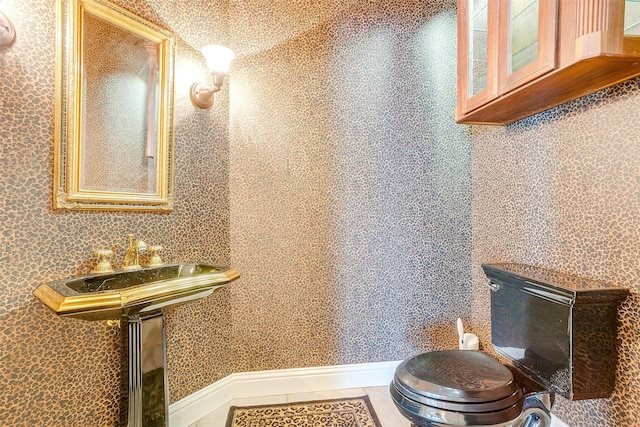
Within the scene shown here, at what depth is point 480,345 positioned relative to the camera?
1.88m

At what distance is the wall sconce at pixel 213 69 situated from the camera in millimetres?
1473

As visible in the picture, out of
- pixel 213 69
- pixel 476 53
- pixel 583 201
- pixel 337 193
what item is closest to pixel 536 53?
pixel 476 53

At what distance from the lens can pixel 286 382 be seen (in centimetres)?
182

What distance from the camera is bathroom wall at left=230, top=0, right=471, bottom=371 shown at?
1804 mm

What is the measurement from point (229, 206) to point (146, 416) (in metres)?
1.06

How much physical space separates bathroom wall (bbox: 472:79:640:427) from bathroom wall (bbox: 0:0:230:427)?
5.81 feet

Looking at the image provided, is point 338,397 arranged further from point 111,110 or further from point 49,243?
point 111,110

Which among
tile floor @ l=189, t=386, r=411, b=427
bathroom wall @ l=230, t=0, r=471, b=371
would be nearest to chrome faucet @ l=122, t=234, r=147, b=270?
bathroom wall @ l=230, t=0, r=471, b=371

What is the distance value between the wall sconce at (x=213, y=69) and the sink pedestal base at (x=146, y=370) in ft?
3.64

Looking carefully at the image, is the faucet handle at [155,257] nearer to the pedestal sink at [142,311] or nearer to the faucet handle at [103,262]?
the pedestal sink at [142,311]

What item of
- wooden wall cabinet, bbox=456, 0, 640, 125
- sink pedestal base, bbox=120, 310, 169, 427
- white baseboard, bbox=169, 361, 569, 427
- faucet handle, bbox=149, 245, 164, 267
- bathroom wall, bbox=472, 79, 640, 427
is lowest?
white baseboard, bbox=169, 361, 569, 427

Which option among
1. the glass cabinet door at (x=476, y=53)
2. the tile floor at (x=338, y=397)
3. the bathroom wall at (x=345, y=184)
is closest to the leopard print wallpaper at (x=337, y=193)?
the bathroom wall at (x=345, y=184)

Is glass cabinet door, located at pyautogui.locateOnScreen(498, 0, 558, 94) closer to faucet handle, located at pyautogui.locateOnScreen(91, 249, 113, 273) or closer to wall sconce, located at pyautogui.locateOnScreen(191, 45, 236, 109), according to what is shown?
wall sconce, located at pyautogui.locateOnScreen(191, 45, 236, 109)

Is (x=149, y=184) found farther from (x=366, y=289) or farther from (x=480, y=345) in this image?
(x=480, y=345)
